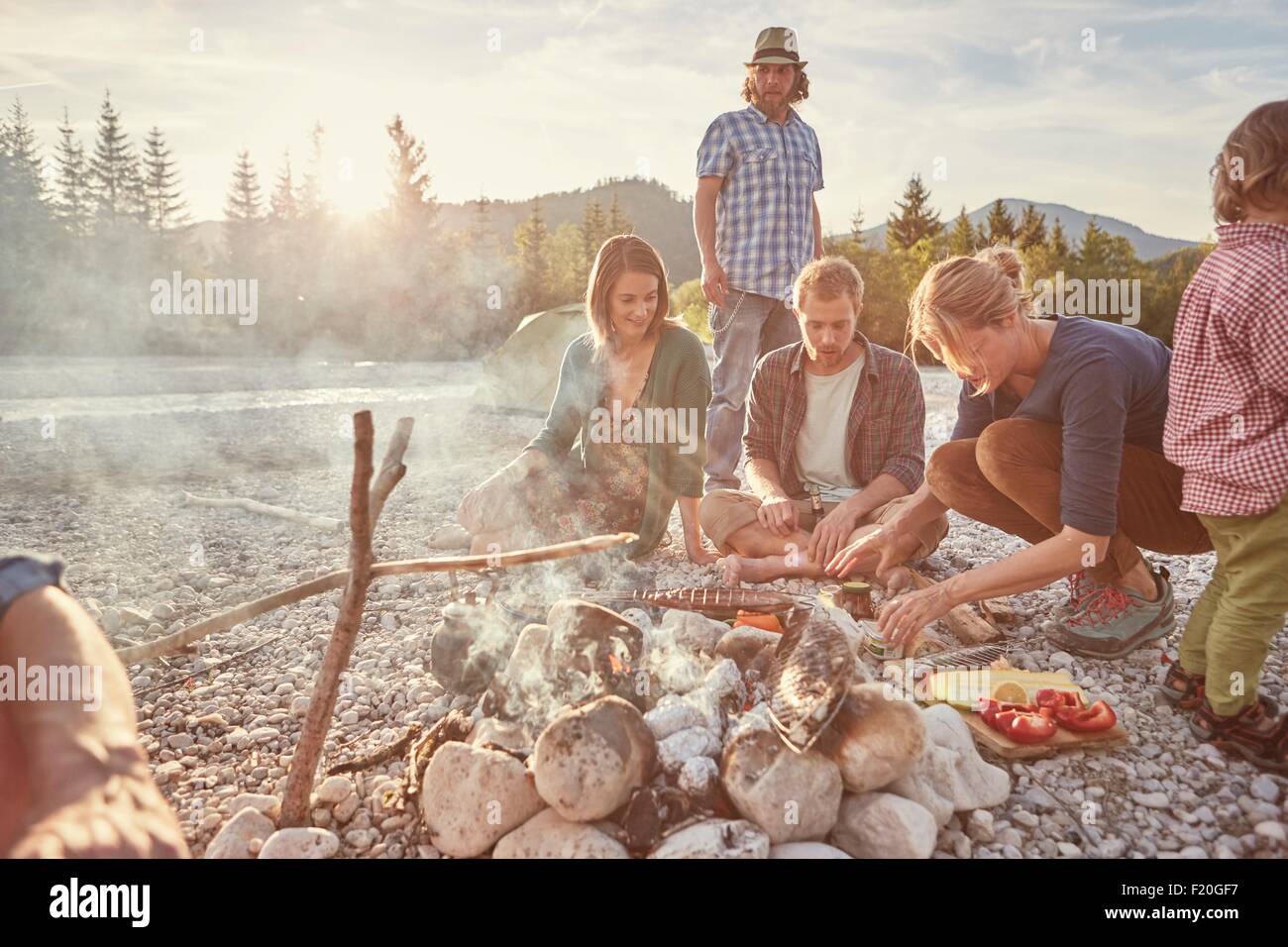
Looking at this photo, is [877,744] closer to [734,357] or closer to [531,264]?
[734,357]

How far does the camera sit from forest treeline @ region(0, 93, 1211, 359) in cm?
2908

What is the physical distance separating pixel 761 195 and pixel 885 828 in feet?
14.2

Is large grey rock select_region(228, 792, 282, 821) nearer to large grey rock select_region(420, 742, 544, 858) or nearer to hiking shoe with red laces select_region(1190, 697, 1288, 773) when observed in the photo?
large grey rock select_region(420, 742, 544, 858)

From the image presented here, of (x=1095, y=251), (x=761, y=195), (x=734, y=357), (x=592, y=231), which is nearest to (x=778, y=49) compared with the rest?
(x=761, y=195)

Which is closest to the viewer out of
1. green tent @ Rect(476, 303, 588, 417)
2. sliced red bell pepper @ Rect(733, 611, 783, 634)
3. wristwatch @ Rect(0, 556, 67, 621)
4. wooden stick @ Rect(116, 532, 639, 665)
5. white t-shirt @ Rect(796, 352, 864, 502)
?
wristwatch @ Rect(0, 556, 67, 621)

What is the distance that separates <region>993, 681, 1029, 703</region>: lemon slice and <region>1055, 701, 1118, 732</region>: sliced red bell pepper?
14 cm

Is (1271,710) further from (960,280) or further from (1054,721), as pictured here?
(960,280)

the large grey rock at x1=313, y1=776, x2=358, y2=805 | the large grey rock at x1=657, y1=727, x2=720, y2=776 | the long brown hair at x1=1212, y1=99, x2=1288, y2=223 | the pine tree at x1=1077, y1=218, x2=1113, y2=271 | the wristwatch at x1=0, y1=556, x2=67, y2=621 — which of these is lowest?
the large grey rock at x1=313, y1=776, x2=358, y2=805

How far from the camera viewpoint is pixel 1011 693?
8.71ft

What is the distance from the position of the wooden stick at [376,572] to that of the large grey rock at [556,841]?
27.0 inches

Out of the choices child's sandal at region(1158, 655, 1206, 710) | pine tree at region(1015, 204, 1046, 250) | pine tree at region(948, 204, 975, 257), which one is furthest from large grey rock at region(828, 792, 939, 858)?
pine tree at region(1015, 204, 1046, 250)
